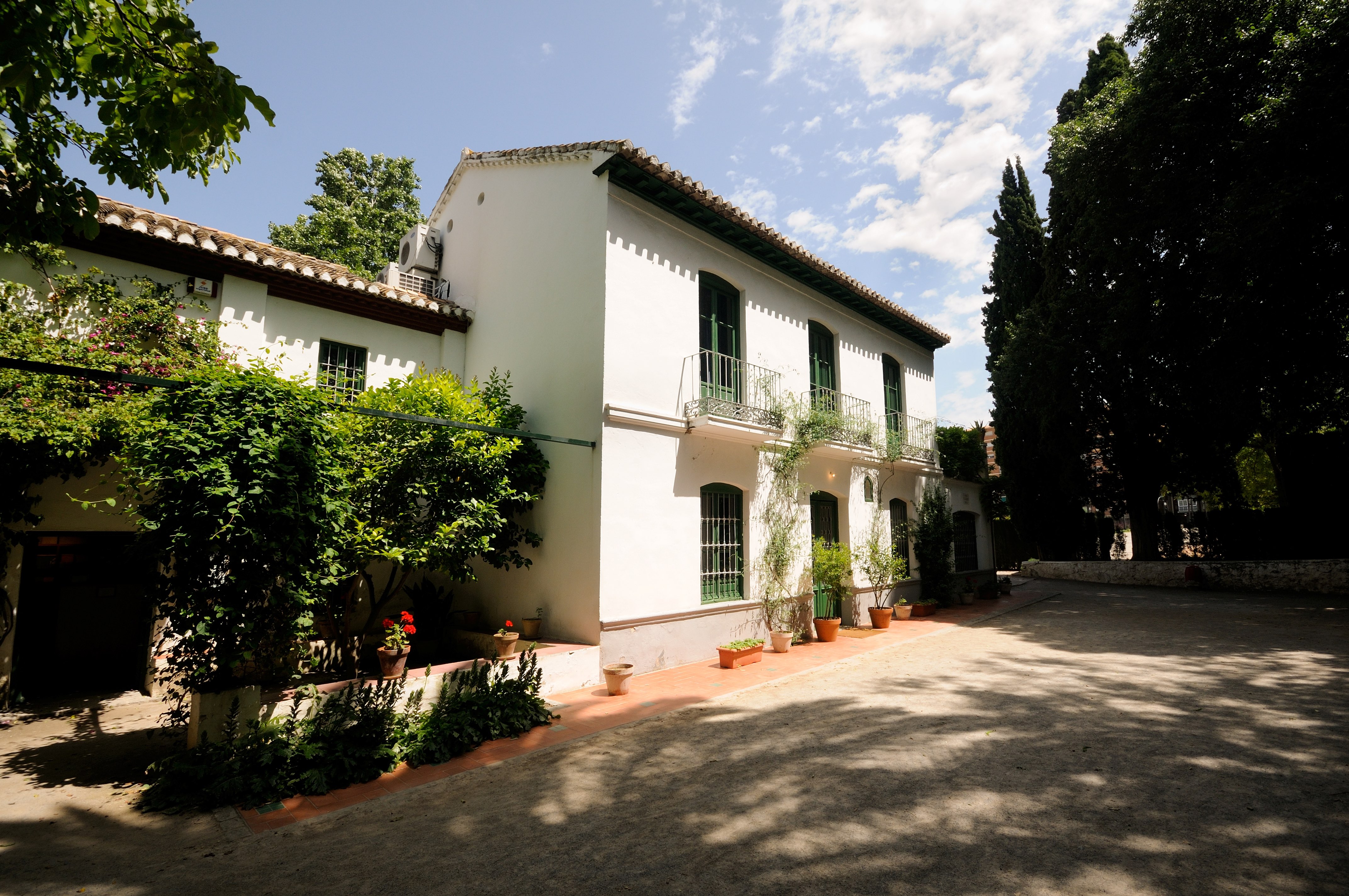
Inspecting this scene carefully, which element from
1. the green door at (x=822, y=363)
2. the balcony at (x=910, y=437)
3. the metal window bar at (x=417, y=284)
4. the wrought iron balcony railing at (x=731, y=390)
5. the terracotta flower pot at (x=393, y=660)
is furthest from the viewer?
the balcony at (x=910, y=437)

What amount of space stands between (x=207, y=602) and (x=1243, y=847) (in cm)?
709

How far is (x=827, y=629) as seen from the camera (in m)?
10.6

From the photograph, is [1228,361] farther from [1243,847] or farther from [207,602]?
[207,602]

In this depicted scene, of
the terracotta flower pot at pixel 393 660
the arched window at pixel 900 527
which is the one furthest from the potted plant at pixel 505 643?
the arched window at pixel 900 527

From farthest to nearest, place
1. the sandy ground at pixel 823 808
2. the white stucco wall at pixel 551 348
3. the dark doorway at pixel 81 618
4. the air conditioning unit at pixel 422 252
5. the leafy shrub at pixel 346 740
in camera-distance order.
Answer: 1. the air conditioning unit at pixel 422 252
2. the white stucco wall at pixel 551 348
3. the dark doorway at pixel 81 618
4. the leafy shrub at pixel 346 740
5. the sandy ground at pixel 823 808

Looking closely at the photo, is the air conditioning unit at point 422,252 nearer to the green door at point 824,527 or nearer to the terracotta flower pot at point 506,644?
the terracotta flower pot at point 506,644

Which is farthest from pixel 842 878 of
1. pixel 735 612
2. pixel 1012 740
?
pixel 735 612

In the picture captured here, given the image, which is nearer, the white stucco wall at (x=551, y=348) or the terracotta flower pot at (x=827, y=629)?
the white stucco wall at (x=551, y=348)

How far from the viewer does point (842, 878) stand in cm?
330

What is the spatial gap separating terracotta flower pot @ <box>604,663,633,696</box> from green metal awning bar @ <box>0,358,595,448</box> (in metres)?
2.88

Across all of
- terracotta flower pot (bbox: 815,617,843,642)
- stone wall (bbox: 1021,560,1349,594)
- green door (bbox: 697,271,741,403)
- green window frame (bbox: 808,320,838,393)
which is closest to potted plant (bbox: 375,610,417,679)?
green door (bbox: 697,271,741,403)

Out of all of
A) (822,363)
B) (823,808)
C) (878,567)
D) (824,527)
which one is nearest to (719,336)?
(822,363)

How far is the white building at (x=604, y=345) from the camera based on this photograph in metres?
8.21

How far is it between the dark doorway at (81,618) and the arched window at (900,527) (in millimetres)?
13264
